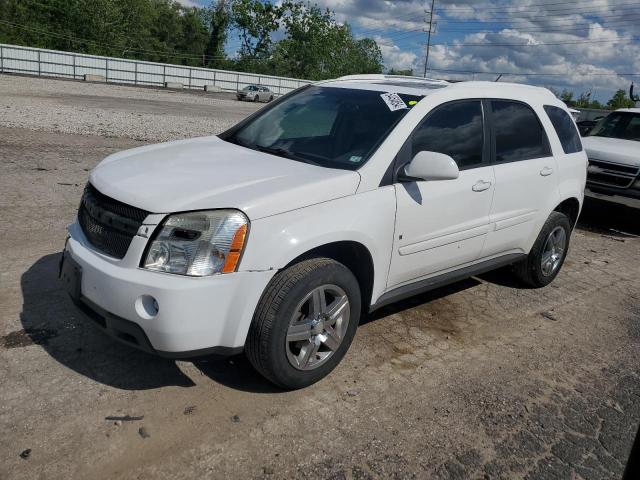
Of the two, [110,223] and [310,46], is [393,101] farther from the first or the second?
[310,46]

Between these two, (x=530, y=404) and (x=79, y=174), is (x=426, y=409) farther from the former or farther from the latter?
(x=79, y=174)

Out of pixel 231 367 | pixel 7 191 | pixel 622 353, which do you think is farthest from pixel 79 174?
pixel 622 353

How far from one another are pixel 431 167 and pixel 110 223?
1912 millimetres

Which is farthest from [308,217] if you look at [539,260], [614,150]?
[614,150]

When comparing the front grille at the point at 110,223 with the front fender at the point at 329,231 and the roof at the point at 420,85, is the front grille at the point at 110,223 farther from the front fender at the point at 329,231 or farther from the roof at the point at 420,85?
the roof at the point at 420,85

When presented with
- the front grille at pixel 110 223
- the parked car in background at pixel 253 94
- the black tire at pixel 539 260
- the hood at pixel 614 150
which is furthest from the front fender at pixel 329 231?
the parked car in background at pixel 253 94

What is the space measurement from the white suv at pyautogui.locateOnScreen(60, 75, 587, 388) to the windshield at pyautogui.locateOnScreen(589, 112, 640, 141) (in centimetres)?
573

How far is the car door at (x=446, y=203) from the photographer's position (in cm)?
368

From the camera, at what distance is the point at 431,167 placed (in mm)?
3486

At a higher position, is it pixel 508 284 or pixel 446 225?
pixel 446 225

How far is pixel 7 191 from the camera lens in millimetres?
6824

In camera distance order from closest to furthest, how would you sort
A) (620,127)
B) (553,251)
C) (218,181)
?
(218,181), (553,251), (620,127)

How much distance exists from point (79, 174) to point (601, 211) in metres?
8.80

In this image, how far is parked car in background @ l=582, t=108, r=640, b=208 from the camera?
829cm
